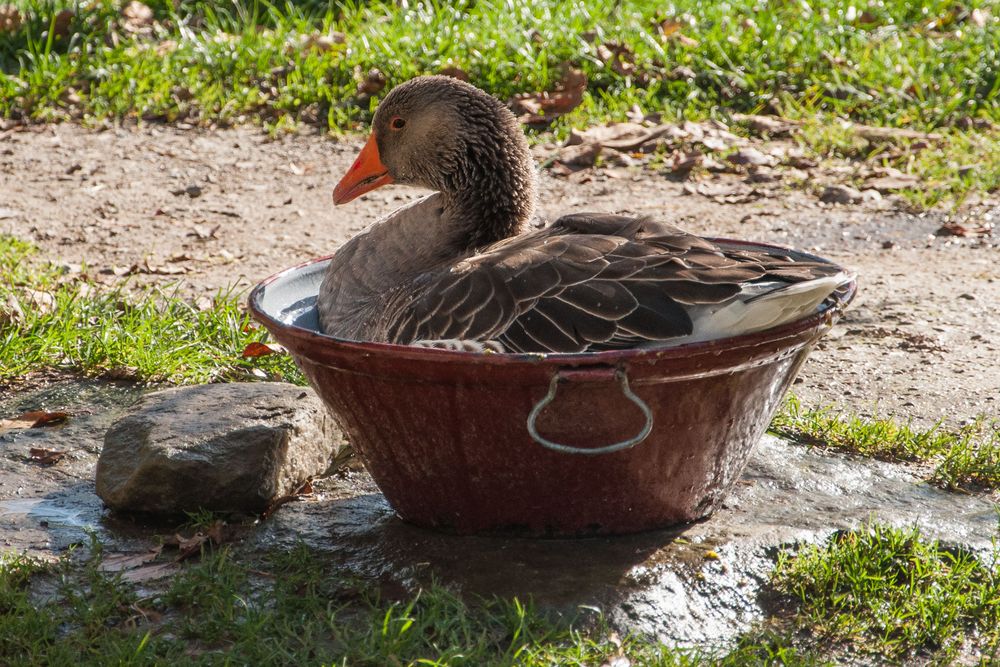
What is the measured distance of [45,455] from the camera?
13.4ft

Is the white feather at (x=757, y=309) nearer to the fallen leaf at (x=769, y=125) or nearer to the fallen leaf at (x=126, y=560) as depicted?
the fallen leaf at (x=126, y=560)

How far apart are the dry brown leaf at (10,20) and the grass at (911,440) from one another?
21.8 feet

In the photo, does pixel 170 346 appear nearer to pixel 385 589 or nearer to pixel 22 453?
pixel 22 453

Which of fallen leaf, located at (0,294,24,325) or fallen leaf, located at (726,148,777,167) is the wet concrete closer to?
fallen leaf, located at (0,294,24,325)

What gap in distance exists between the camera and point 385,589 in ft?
10.6

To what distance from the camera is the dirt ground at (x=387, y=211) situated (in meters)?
4.86

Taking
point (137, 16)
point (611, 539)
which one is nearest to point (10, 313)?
point (611, 539)

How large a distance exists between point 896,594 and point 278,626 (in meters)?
1.58

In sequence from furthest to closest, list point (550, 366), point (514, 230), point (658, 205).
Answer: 1. point (658, 205)
2. point (514, 230)
3. point (550, 366)

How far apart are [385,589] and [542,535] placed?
18.0 inches

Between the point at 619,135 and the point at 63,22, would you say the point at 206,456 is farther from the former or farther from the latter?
the point at 63,22

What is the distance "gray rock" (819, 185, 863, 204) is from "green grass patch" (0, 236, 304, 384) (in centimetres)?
341

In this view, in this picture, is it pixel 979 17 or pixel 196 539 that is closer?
pixel 196 539

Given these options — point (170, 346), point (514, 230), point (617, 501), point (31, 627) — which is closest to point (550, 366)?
point (617, 501)
